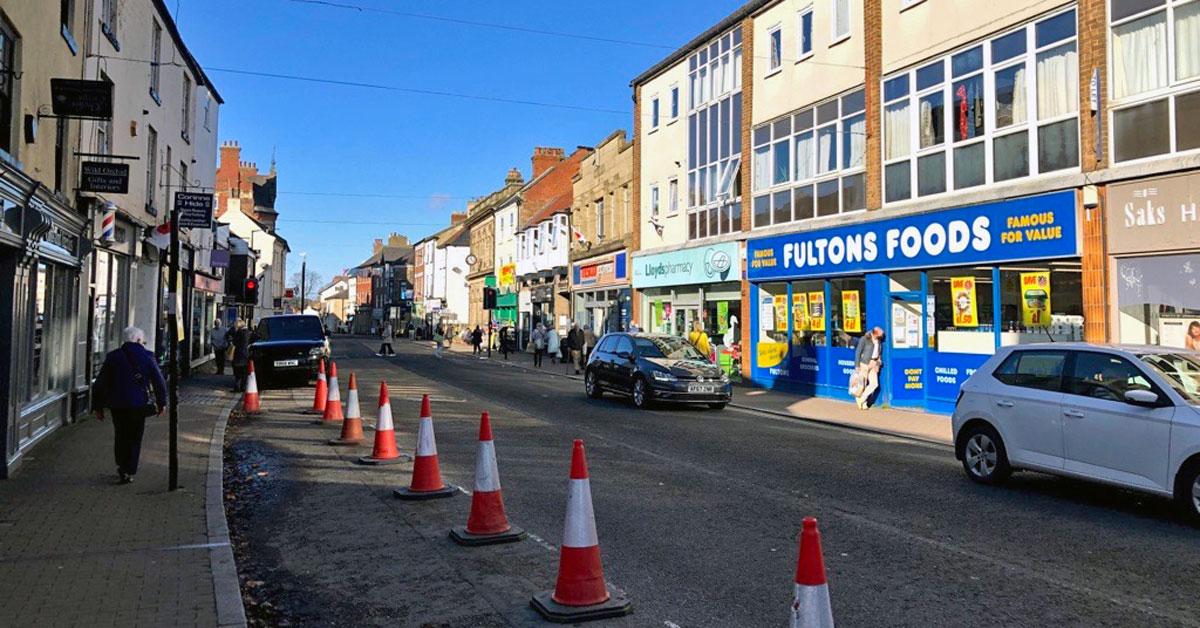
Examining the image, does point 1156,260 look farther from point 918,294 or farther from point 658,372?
point 658,372

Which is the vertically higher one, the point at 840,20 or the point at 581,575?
the point at 840,20

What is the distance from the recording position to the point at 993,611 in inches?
187

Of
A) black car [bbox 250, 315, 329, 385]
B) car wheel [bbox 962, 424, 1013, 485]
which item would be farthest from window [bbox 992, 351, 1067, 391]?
black car [bbox 250, 315, 329, 385]

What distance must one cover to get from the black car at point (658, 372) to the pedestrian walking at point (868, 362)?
2741mm

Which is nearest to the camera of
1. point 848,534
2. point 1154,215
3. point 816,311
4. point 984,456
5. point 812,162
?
point 848,534

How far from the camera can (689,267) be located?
2578cm

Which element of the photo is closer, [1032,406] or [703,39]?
[1032,406]

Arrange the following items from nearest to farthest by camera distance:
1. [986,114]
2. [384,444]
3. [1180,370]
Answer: [1180,370]
[384,444]
[986,114]

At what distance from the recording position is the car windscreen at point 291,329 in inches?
840

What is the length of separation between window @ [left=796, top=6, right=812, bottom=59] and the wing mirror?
15090 mm

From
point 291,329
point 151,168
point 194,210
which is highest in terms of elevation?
point 151,168

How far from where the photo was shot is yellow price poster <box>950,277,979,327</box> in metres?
15.8

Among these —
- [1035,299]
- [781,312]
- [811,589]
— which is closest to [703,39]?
[781,312]

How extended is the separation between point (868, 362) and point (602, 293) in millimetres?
18259
